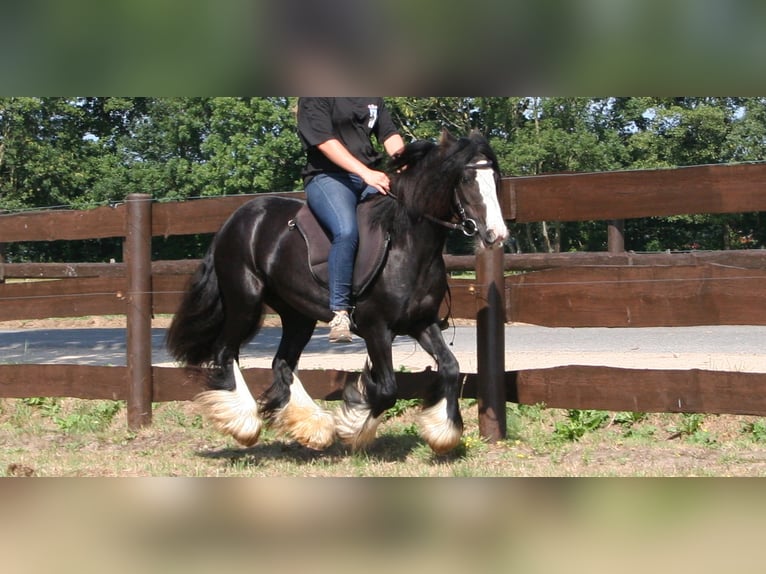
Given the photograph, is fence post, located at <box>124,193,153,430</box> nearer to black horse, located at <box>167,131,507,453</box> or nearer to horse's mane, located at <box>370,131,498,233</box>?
black horse, located at <box>167,131,507,453</box>

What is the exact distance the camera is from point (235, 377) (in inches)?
253

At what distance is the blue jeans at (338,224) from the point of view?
18.6 feet

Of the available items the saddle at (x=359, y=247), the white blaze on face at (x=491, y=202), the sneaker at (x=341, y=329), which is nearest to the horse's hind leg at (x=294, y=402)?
the sneaker at (x=341, y=329)

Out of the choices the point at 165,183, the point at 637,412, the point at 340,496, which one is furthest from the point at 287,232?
the point at 165,183

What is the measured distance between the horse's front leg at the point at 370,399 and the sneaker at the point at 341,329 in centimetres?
17

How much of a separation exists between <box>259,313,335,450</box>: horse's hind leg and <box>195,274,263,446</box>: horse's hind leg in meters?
0.14

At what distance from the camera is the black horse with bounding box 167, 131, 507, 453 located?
17.9 feet

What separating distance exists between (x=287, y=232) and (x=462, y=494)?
165 inches

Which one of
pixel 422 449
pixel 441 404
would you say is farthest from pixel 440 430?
pixel 422 449

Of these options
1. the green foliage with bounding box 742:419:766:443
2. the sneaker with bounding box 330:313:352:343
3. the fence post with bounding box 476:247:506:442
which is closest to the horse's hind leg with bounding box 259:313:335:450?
the sneaker with bounding box 330:313:352:343

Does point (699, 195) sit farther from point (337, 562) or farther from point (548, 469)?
point (337, 562)
